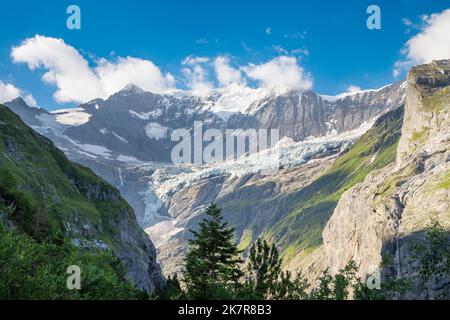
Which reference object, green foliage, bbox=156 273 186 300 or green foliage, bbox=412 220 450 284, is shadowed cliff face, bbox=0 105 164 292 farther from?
green foliage, bbox=412 220 450 284

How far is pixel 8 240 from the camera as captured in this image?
36656 mm

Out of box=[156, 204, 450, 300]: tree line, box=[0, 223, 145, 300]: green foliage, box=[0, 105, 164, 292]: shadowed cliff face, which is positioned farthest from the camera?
box=[0, 105, 164, 292]: shadowed cliff face

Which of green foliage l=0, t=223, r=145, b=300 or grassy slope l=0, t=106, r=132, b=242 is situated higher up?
grassy slope l=0, t=106, r=132, b=242

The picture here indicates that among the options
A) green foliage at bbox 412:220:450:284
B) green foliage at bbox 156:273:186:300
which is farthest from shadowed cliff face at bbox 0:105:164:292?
green foliage at bbox 412:220:450:284

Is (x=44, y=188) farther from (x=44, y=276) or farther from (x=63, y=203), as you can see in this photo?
(x=44, y=276)

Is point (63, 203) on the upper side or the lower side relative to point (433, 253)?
upper

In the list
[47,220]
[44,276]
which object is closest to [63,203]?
[47,220]

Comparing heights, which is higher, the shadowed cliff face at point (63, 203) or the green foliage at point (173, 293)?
the shadowed cliff face at point (63, 203)

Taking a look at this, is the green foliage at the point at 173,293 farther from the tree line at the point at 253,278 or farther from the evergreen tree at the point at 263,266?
the evergreen tree at the point at 263,266

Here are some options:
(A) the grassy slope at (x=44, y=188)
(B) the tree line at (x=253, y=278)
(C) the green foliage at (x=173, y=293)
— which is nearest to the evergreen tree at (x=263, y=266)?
(B) the tree line at (x=253, y=278)

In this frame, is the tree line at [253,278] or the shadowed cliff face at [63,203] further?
the shadowed cliff face at [63,203]
